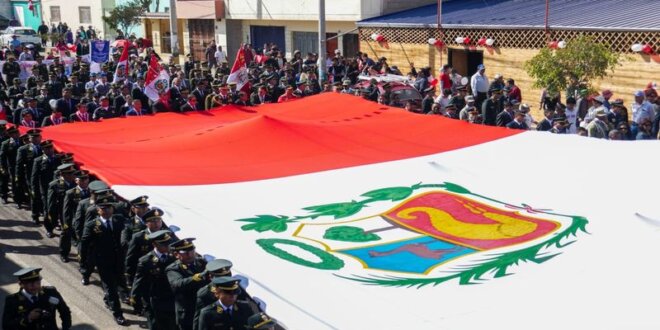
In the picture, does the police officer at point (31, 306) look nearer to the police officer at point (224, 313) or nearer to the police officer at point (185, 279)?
the police officer at point (185, 279)

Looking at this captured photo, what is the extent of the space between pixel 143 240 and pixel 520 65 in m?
12.8

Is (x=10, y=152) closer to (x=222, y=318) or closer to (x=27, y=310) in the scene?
(x=27, y=310)

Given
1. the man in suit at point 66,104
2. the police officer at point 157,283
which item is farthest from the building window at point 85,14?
the police officer at point 157,283

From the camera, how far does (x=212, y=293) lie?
672cm

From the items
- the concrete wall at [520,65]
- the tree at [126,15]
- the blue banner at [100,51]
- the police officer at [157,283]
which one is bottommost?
the police officer at [157,283]

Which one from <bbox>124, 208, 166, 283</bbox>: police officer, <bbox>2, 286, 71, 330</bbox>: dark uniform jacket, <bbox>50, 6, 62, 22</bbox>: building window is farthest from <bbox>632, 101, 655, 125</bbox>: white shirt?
<bbox>50, 6, 62, 22</bbox>: building window

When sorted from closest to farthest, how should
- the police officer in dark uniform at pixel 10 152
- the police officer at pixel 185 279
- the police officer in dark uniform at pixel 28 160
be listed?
1. the police officer at pixel 185 279
2. the police officer in dark uniform at pixel 28 160
3. the police officer in dark uniform at pixel 10 152

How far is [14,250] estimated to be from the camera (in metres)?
10.7

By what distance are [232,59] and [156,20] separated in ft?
20.7

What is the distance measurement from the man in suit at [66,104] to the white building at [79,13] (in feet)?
90.0

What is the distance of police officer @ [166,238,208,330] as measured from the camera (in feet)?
23.1

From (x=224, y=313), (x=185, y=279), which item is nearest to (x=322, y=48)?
(x=185, y=279)

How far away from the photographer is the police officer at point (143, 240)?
790cm

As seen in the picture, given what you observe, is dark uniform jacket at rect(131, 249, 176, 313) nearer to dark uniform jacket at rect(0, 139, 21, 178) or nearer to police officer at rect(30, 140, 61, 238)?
police officer at rect(30, 140, 61, 238)
